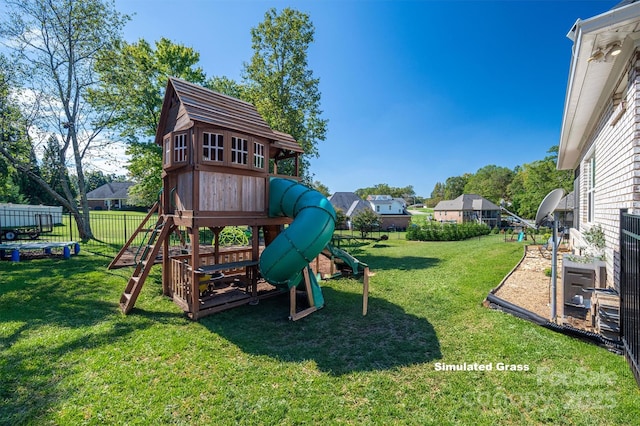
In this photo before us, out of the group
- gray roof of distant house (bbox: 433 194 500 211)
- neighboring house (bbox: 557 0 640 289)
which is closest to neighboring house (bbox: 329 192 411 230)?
gray roof of distant house (bbox: 433 194 500 211)

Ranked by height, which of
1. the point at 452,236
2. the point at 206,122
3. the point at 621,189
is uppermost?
the point at 206,122

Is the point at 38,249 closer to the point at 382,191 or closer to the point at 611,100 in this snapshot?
the point at 611,100

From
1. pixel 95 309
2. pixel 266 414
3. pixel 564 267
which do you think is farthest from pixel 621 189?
pixel 95 309

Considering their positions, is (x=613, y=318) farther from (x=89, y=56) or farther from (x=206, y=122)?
(x=89, y=56)

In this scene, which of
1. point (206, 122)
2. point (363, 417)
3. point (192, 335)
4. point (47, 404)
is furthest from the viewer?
point (206, 122)

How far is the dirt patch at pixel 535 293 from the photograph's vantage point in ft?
17.8

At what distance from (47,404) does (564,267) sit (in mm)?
8585

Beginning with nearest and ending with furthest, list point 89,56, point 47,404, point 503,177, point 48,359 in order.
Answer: point 47,404 → point 48,359 → point 89,56 → point 503,177

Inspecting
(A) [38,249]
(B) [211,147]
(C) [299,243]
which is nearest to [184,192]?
(B) [211,147]

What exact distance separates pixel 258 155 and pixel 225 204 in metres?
1.69

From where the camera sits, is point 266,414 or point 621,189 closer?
point 266,414

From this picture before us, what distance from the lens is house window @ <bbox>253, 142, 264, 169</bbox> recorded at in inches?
301

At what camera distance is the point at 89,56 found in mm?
14781

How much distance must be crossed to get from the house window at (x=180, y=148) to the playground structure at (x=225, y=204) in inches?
1.0
